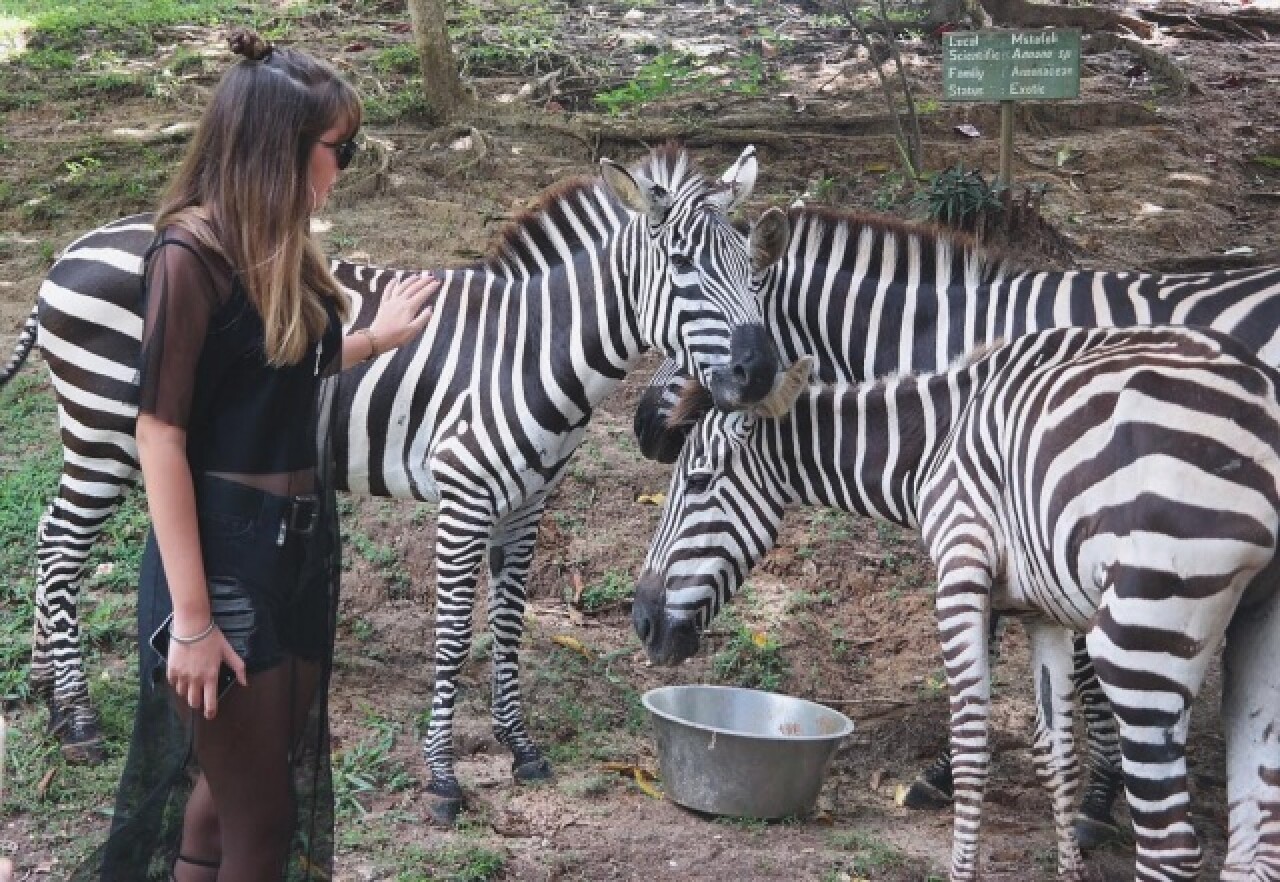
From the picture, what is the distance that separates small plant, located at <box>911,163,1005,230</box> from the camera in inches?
371

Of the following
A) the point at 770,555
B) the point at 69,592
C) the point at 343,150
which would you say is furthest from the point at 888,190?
the point at 343,150

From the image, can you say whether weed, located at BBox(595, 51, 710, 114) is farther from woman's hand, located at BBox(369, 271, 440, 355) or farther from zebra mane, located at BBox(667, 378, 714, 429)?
woman's hand, located at BBox(369, 271, 440, 355)

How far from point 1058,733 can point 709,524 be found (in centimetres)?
162

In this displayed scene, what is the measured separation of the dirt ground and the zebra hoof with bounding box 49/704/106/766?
2.70ft

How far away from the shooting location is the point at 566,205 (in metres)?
6.57

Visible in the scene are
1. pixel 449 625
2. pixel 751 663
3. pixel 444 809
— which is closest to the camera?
pixel 444 809

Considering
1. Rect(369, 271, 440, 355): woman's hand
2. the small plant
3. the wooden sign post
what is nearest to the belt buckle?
Rect(369, 271, 440, 355): woman's hand

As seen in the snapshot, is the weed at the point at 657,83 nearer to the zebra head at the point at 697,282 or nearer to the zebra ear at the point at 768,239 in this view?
the zebra ear at the point at 768,239

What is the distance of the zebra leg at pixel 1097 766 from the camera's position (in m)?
5.96

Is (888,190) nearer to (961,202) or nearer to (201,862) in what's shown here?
(961,202)

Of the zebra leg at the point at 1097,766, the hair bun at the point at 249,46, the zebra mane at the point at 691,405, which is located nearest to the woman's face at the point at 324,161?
the hair bun at the point at 249,46

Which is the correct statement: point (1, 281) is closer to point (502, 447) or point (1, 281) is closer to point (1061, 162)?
point (502, 447)

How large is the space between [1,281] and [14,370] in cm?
450

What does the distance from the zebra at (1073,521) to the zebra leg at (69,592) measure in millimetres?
2478
